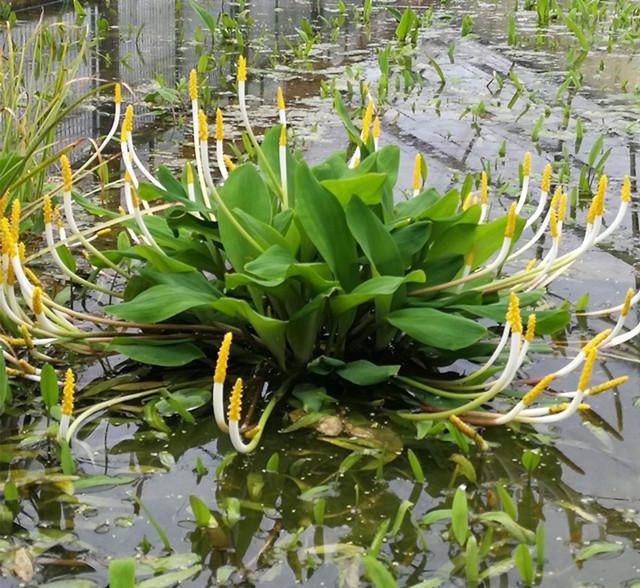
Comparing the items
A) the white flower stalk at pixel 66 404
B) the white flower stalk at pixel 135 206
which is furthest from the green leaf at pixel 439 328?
the white flower stalk at pixel 66 404

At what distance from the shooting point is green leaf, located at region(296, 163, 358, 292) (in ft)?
8.20

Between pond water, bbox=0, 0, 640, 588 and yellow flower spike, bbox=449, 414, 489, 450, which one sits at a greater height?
yellow flower spike, bbox=449, 414, 489, 450

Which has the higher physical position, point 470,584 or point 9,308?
point 9,308

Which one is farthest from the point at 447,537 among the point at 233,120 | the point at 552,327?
the point at 233,120

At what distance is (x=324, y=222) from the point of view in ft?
8.27

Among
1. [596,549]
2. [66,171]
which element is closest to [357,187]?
[66,171]

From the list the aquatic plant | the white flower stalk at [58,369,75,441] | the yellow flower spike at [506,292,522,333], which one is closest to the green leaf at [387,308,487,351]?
the aquatic plant

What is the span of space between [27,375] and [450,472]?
41.9 inches

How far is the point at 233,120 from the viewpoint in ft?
17.9

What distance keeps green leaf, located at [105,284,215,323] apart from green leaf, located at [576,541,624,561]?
1.05m

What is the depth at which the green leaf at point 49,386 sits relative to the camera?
7.71 feet

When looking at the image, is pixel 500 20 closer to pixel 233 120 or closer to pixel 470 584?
pixel 233 120

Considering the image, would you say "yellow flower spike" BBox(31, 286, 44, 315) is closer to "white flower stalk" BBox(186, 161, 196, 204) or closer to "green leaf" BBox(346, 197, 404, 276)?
"white flower stalk" BBox(186, 161, 196, 204)

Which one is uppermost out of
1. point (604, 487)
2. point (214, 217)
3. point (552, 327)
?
point (214, 217)
